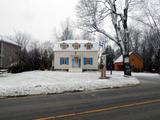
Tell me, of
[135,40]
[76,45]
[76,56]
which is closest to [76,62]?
[76,56]

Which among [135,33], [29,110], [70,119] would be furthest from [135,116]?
[135,33]

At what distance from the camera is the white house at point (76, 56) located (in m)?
44.9

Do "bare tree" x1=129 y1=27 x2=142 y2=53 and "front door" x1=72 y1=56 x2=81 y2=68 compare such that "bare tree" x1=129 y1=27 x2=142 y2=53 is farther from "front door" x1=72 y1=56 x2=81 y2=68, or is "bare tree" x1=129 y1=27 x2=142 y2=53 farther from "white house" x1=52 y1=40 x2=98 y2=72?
"front door" x1=72 y1=56 x2=81 y2=68

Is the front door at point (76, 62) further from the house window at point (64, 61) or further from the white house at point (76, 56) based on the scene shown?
the house window at point (64, 61)

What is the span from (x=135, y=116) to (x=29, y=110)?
12.1ft

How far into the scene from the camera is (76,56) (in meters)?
44.9

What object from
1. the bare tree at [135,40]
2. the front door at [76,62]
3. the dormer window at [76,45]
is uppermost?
the bare tree at [135,40]

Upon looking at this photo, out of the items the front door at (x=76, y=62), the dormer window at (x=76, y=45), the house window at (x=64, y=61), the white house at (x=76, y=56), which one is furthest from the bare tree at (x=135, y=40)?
the house window at (x=64, y=61)

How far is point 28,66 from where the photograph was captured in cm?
4731

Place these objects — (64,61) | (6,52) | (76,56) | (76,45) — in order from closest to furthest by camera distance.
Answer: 1. (76,56)
2. (64,61)
3. (76,45)
4. (6,52)

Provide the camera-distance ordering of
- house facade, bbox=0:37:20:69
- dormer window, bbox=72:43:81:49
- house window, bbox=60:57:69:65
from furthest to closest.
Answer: house facade, bbox=0:37:20:69 → dormer window, bbox=72:43:81:49 → house window, bbox=60:57:69:65

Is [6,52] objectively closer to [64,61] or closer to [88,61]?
[64,61]

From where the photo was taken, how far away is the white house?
147 feet

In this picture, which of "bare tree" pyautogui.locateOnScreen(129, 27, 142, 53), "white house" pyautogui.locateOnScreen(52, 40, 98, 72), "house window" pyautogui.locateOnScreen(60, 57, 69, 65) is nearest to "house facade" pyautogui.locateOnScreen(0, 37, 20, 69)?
"white house" pyautogui.locateOnScreen(52, 40, 98, 72)
